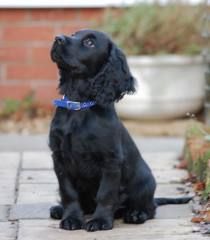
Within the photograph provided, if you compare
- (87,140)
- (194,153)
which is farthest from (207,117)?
(87,140)

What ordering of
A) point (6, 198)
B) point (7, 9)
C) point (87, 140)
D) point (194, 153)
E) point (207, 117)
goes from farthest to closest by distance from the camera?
1. point (7, 9)
2. point (207, 117)
3. point (194, 153)
4. point (6, 198)
5. point (87, 140)

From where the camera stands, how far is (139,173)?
185 inches

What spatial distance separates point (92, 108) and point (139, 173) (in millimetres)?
497

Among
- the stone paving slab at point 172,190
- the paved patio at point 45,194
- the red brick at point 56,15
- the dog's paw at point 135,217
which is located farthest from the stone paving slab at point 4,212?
the red brick at point 56,15

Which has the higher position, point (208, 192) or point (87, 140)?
point (87, 140)

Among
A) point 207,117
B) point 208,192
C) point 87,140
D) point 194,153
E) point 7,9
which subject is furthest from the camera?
point 7,9

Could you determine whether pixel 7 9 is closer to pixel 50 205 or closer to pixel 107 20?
pixel 107 20

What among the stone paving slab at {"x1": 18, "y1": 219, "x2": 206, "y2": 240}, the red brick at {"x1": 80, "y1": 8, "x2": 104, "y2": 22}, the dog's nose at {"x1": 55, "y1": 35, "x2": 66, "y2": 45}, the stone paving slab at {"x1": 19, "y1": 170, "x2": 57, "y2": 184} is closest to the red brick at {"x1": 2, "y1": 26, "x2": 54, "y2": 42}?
the red brick at {"x1": 80, "y1": 8, "x2": 104, "y2": 22}

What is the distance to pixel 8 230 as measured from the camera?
4.50 m

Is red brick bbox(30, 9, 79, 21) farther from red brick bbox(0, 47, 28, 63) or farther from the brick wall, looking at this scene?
red brick bbox(0, 47, 28, 63)

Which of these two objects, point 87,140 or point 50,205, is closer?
point 87,140

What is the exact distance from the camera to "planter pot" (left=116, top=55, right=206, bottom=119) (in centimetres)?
804

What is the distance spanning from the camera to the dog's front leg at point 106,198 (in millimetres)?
4453

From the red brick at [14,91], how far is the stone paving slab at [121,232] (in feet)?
13.0
